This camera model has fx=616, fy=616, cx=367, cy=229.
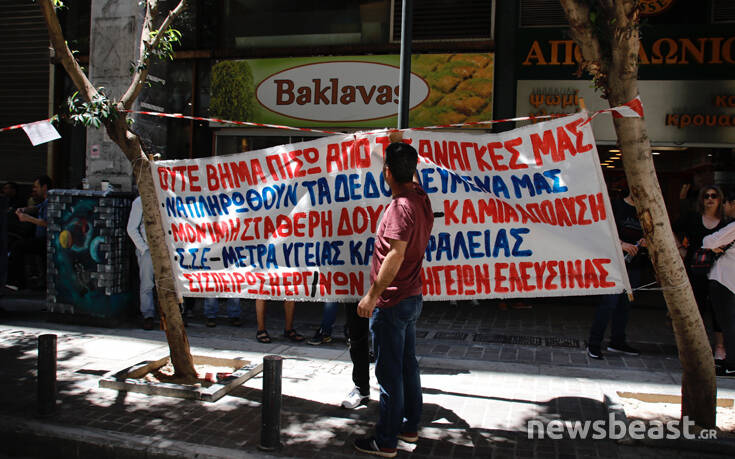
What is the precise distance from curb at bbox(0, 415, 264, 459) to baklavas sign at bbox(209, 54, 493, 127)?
272 inches

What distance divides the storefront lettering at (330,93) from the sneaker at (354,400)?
6.11 metres

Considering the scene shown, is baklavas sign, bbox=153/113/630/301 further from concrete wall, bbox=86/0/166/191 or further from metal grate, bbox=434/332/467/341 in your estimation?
concrete wall, bbox=86/0/166/191

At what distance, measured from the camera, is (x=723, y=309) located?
5.93 m

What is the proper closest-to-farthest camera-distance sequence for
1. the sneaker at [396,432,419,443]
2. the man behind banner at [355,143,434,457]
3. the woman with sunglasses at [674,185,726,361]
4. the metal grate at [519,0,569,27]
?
1. the man behind banner at [355,143,434,457]
2. the sneaker at [396,432,419,443]
3. the woman with sunglasses at [674,185,726,361]
4. the metal grate at [519,0,569,27]

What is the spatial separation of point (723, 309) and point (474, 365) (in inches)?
96.5

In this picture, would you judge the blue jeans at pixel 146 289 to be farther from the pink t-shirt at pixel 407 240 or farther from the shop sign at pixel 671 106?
the shop sign at pixel 671 106

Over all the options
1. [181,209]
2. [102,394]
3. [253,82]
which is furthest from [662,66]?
[102,394]

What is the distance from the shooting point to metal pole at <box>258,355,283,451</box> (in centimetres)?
421

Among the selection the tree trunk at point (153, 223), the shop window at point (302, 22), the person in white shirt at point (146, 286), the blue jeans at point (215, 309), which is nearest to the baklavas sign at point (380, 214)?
the tree trunk at point (153, 223)

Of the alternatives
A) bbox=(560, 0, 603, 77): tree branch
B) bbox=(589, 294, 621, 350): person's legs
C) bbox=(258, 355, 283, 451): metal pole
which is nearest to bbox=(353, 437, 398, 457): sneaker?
bbox=(258, 355, 283, 451): metal pole

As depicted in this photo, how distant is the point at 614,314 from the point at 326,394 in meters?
3.49

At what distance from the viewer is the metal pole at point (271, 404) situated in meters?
4.21

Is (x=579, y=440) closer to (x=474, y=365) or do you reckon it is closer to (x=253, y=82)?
(x=474, y=365)

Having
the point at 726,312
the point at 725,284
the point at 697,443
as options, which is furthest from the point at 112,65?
the point at 697,443
